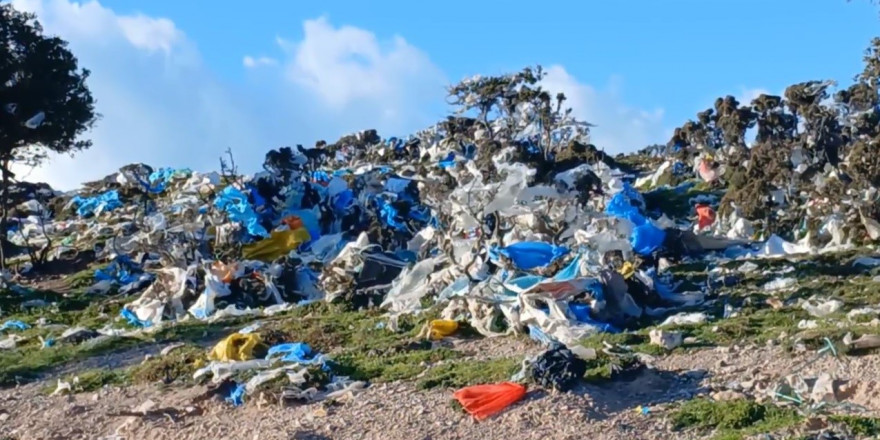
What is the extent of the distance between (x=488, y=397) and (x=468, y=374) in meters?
1.06

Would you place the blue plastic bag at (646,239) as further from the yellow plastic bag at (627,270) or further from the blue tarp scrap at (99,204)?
the blue tarp scrap at (99,204)

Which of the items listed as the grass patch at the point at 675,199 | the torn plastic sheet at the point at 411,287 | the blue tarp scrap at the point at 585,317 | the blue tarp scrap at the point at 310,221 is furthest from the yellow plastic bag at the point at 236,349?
the grass patch at the point at 675,199

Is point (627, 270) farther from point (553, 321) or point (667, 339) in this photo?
point (667, 339)

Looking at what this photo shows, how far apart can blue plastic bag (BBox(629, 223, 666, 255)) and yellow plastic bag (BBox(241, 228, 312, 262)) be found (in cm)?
674


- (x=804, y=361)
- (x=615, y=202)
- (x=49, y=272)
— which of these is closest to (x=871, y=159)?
(x=615, y=202)

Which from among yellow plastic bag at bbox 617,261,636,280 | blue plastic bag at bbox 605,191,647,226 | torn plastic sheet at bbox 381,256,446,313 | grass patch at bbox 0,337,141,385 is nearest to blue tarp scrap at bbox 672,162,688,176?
blue plastic bag at bbox 605,191,647,226

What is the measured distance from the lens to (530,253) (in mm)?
16000

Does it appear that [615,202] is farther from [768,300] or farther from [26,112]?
[26,112]

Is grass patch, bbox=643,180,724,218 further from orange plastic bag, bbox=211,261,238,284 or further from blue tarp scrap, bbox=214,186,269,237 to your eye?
orange plastic bag, bbox=211,261,238,284

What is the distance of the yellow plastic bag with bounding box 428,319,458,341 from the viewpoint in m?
13.5

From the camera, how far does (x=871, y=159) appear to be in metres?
18.8

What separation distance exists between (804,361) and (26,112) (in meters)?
20.0

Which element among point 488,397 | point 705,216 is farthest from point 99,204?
point 488,397

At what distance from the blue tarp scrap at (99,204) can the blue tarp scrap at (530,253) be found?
62.9 feet
